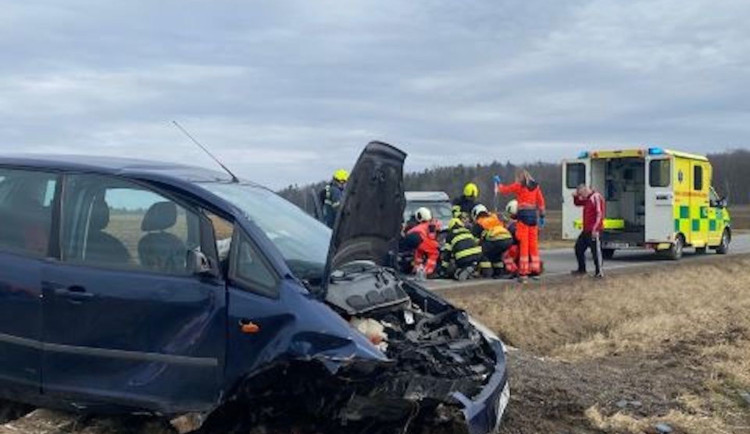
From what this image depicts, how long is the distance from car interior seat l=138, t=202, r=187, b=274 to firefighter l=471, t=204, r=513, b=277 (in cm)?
1037

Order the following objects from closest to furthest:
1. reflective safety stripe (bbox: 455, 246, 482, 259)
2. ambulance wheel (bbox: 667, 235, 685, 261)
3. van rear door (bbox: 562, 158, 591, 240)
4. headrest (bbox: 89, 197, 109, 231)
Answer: headrest (bbox: 89, 197, 109, 231) → reflective safety stripe (bbox: 455, 246, 482, 259) → ambulance wheel (bbox: 667, 235, 685, 261) → van rear door (bbox: 562, 158, 591, 240)

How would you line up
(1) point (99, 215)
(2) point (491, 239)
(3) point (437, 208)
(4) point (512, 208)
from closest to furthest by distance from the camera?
1. (1) point (99, 215)
2. (2) point (491, 239)
3. (4) point (512, 208)
4. (3) point (437, 208)

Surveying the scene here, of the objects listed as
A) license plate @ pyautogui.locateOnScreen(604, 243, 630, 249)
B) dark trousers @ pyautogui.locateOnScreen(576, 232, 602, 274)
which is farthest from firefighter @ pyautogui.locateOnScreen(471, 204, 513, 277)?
license plate @ pyautogui.locateOnScreen(604, 243, 630, 249)

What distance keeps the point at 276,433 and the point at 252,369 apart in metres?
0.50

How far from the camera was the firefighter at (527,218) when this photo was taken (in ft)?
47.4

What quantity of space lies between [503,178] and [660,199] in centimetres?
550

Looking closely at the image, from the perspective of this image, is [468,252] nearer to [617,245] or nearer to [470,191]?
[470,191]

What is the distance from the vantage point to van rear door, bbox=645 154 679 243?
1864 cm

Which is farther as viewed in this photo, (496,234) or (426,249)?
(496,234)

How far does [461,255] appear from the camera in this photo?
14.2 metres

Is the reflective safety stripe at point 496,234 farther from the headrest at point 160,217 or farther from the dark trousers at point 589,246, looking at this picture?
the headrest at point 160,217

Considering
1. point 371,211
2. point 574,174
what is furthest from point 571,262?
point 371,211

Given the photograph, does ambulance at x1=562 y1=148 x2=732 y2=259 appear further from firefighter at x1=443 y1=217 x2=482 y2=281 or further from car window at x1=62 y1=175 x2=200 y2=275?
car window at x1=62 y1=175 x2=200 y2=275

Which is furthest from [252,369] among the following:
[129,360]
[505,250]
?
[505,250]
